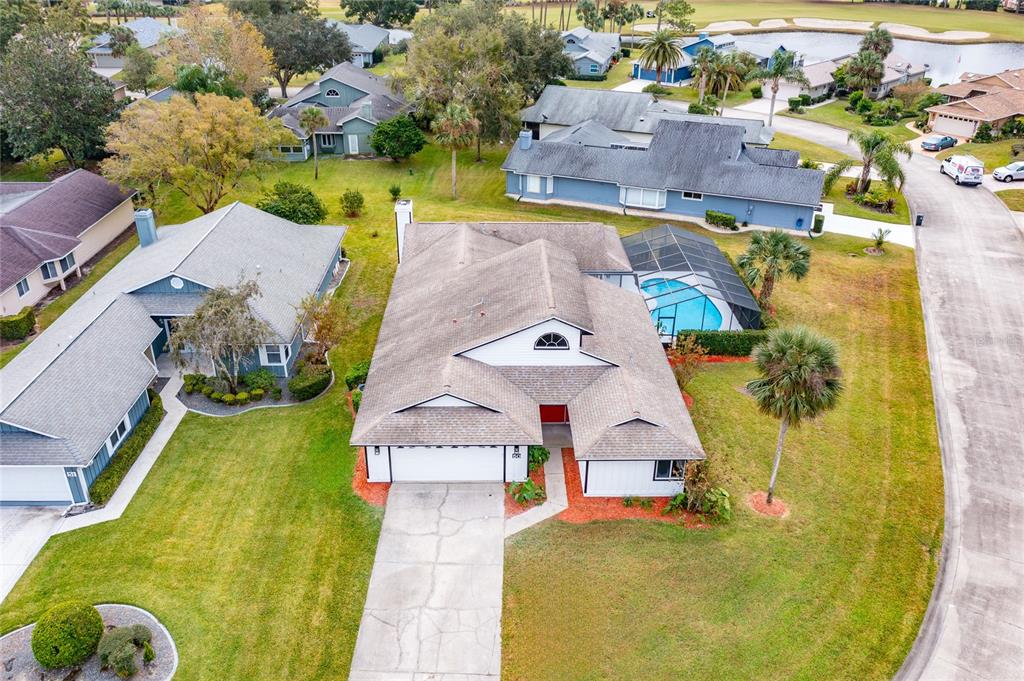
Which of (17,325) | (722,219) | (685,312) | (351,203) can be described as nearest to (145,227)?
(17,325)

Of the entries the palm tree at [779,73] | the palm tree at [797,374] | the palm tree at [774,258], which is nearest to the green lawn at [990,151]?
the palm tree at [779,73]

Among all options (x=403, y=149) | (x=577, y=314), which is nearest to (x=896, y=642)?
(x=577, y=314)

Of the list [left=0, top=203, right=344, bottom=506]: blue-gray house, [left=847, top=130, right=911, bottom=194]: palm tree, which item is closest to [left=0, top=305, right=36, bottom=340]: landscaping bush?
[left=0, top=203, right=344, bottom=506]: blue-gray house

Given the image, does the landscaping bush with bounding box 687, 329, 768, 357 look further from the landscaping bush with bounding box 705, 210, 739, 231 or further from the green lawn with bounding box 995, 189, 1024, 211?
the green lawn with bounding box 995, 189, 1024, 211

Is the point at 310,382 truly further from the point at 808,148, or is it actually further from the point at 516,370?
the point at 808,148

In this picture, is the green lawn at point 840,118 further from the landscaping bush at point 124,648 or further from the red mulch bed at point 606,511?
the landscaping bush at point 124,648
